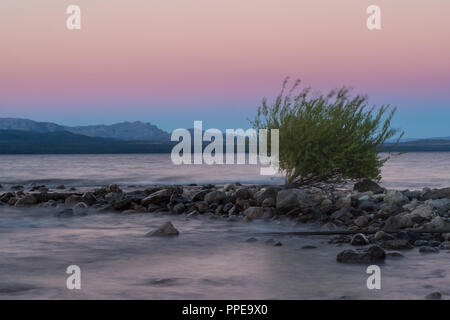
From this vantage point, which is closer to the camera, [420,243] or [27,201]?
[420,243]

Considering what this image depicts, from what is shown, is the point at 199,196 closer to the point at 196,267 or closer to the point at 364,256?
the point at 196,267

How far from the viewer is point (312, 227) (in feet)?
56.0

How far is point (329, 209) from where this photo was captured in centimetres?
1881

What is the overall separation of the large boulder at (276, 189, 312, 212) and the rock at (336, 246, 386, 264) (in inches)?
272

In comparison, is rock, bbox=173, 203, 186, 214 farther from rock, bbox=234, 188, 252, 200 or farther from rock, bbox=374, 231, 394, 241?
rock, bbox=374, 231, 394, 241

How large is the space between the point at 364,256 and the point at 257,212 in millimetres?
7464

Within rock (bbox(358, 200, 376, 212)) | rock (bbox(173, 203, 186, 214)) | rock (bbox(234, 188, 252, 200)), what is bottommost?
rock (bbox(173, 203, 186, 214))

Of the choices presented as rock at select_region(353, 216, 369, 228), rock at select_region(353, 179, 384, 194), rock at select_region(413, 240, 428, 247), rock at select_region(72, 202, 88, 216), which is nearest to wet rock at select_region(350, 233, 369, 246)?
rock at select_region(413, 240, 428, 247)

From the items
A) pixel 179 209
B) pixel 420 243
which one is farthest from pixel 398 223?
pixel 179 209

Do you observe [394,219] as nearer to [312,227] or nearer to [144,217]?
[312,227]

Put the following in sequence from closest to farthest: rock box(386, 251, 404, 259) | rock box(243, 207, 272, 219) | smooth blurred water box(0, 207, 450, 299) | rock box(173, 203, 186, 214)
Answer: smooth blurred water box(0, 207, 450, 299) < rock box(386, 251, 404, 259) < rock box(243, 207, 272, 219) < rock box(173, 203, 186, 214)

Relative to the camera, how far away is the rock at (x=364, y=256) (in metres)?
11.7

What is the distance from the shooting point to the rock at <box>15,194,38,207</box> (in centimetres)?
2438
